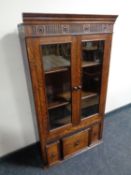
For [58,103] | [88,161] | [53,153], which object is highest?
[58,103]

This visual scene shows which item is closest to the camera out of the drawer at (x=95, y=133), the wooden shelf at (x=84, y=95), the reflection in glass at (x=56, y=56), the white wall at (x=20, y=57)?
the reflection in glass at (x=56, y=56)

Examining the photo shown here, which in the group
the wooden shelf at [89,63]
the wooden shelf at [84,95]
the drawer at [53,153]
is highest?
the wooden shelf at [89,63]

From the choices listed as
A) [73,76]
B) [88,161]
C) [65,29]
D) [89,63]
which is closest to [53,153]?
[88,161]

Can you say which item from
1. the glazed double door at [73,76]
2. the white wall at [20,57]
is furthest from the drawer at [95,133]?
the white wall at [20,57]

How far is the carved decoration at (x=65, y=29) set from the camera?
1.07 metres

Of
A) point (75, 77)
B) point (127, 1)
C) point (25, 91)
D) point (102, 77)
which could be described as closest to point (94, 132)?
point (102, 77)

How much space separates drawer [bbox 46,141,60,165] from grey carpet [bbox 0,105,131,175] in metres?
0.08

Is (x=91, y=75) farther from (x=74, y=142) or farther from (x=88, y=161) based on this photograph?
(x=88, y=161)

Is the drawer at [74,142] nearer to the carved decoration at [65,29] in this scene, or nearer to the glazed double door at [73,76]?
the glazed double door at [73,76]

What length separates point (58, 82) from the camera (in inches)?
56.2

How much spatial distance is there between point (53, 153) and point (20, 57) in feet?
3.56

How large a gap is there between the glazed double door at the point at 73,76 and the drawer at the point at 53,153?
217 millimetres

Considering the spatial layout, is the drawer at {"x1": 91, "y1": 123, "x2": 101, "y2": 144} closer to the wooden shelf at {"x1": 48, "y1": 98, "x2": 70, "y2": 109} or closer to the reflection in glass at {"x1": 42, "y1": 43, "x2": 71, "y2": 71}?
the wooden shelf at {"x1": 48, "y1": 98, "x2": 70, "y2": 109}

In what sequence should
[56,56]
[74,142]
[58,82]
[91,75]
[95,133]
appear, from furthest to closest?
[95,133], [74,142], [91,75], [58,82], [56,56]
